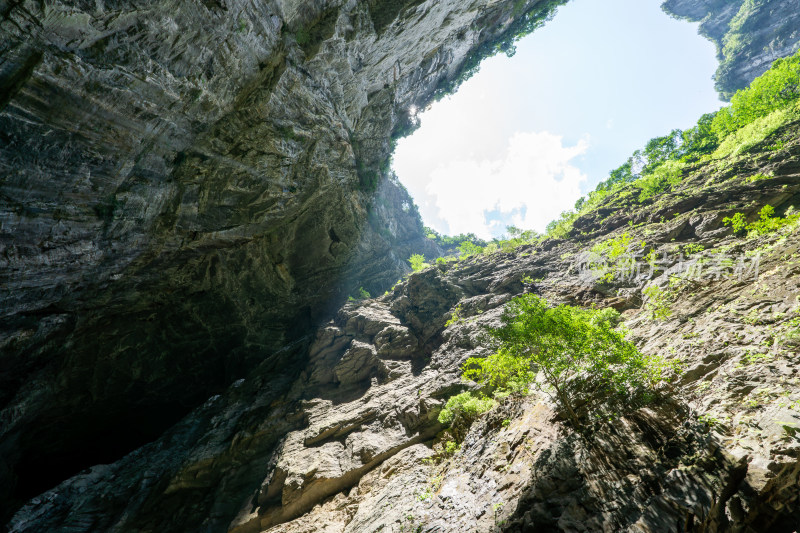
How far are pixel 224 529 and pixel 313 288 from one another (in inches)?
715

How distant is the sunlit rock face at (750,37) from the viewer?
44.8 m

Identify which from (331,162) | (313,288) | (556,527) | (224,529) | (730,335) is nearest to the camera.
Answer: (556,527)

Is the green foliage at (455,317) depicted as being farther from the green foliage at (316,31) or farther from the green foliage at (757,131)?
the green foliage at (757,131)

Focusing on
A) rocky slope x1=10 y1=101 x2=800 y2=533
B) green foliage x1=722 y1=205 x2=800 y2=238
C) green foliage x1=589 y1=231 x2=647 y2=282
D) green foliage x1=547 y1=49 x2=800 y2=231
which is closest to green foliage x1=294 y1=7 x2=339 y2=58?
rocky slope x1=10 y1=101 x2=800 y2=533

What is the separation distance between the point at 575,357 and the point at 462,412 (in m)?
5.98

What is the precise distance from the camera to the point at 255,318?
2542 centimetres

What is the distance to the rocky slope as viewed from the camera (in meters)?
6.06

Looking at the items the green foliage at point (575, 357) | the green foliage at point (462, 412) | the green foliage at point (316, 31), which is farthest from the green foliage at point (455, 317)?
the green foliage at point (316, 31)

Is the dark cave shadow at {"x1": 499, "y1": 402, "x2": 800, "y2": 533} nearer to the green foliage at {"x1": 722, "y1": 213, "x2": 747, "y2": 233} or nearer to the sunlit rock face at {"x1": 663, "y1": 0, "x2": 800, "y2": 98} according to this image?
the green foliage at {"x1": 722, "y1": 213, "x2": 747, "y2": 233}

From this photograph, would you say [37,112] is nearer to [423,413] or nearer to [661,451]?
[423,413]

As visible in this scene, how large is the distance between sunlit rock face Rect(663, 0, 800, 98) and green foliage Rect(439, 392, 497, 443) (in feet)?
229

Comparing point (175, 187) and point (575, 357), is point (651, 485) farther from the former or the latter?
point (175, 187)

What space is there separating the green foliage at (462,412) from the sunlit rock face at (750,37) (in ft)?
229

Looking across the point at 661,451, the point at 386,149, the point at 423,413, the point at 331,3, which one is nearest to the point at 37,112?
the point at 331,3
